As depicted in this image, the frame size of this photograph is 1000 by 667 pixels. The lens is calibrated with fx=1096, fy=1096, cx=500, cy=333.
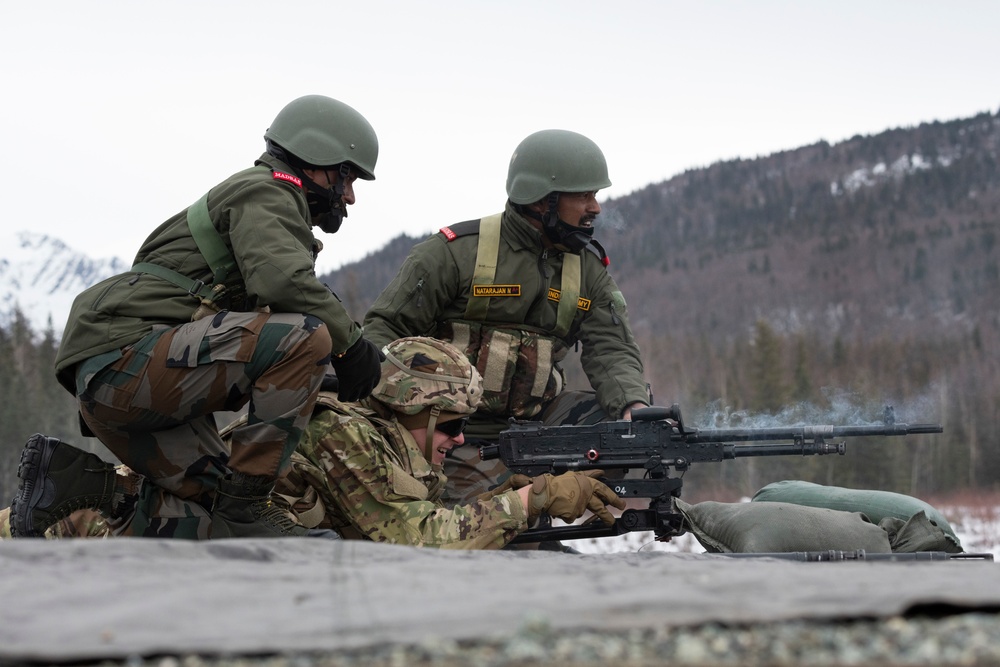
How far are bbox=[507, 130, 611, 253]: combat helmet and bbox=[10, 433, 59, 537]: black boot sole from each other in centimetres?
329

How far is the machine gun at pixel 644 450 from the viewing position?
5.73 m

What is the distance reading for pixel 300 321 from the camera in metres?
4.44

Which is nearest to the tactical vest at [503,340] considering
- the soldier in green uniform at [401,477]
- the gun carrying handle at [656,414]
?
the gun carrying handle at [656,414]

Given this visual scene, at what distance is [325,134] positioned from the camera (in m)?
5.11

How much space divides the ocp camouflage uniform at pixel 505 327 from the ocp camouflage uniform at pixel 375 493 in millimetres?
1652

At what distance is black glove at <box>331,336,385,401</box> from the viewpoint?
4691 millimetres

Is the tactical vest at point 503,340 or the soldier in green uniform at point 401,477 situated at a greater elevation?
the tactical vest at point 503,340

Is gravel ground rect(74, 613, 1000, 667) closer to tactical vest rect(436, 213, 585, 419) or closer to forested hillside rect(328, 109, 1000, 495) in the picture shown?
tactical vest rect(436, 213, 585, 419)

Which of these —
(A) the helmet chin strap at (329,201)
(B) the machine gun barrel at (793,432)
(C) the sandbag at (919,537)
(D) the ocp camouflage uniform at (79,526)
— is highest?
(A) the helmet chin strap at (329,201)

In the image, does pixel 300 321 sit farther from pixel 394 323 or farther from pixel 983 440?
pixel 983 440

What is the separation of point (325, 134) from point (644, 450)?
7.55 ft

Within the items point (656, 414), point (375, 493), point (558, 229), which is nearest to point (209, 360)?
point (375, 493)

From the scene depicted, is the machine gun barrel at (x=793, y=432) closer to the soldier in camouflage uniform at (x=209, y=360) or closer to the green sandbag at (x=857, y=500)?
the green sandbag at (x=857, y=500)

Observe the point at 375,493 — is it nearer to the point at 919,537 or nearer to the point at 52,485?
the point at 52,485
